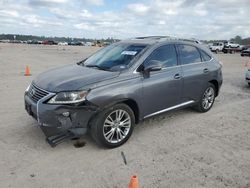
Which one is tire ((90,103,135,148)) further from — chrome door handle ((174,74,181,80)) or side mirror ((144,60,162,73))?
chrome door handle ((174,74,181,80))

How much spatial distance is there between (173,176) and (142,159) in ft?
2.01

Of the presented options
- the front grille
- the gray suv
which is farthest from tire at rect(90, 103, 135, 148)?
the front grille

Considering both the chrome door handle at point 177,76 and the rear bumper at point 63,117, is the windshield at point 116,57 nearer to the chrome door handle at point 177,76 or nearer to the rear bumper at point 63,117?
the chrome door handle at point 177,76

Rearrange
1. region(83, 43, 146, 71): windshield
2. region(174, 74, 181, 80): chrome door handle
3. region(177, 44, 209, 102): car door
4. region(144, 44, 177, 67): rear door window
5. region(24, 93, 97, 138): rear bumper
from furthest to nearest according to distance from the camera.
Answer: region(177, 44, 209, 102): car door
region(174, 74, 181, 80): chrome door handle
region(144, 44, 177, 67): rear door window
region(83, 43, 146, 71): windshield
region(24, 93, 97, 138): rear bumper

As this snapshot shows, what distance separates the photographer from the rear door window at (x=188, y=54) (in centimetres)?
584

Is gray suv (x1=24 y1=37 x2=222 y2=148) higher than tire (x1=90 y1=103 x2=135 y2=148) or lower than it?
higher

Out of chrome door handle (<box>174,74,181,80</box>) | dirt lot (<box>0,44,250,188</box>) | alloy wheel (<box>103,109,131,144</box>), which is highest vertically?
chrome door handle (<box>174,74,181,80</box>)

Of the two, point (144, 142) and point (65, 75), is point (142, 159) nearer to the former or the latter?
point (144, 142)

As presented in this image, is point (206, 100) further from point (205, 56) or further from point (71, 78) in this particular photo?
point (71, 78)

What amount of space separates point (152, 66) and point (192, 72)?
143 centimetres

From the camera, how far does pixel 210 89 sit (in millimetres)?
6664

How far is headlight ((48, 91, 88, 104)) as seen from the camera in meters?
4.16

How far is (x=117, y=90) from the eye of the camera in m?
4.45

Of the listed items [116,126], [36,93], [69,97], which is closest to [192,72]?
[116,126]
